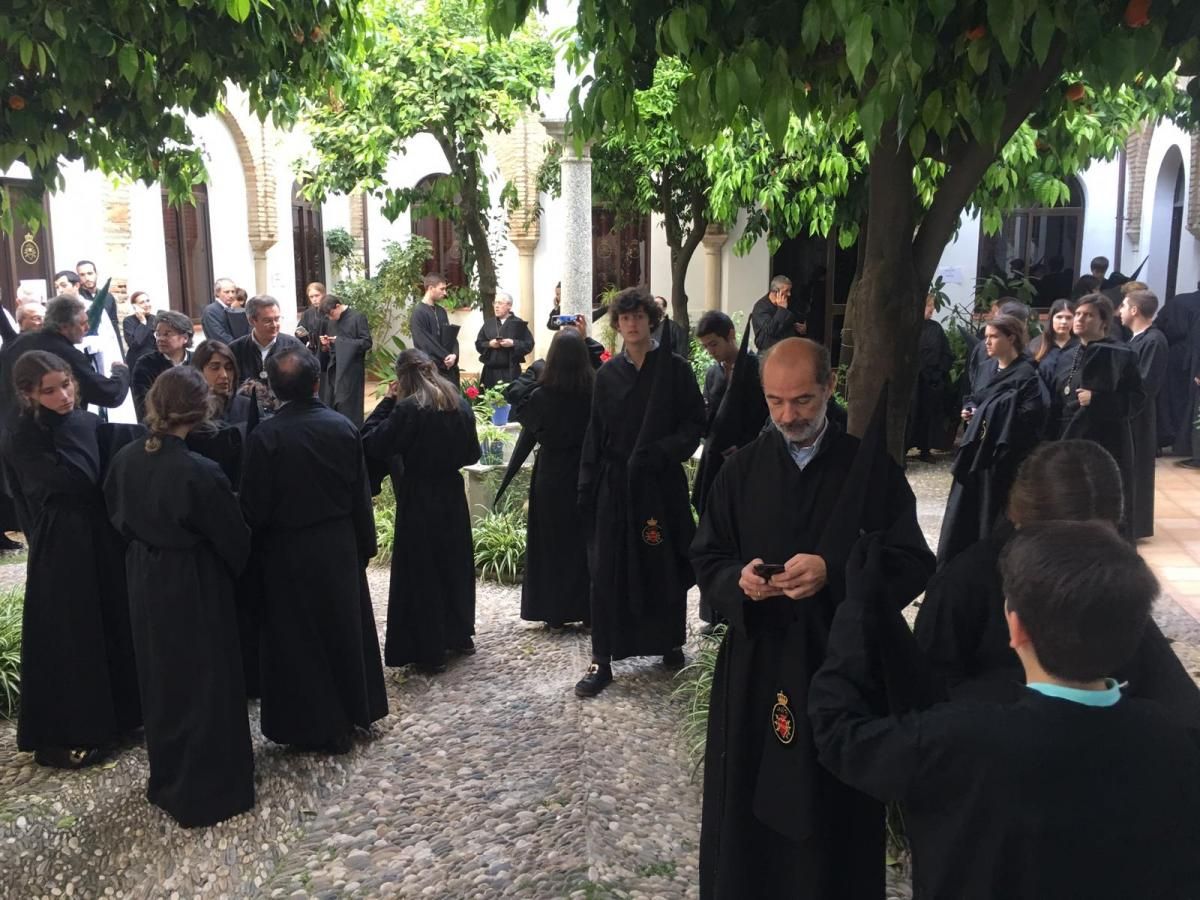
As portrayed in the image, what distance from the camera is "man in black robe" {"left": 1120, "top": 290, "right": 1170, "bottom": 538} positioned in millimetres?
7863

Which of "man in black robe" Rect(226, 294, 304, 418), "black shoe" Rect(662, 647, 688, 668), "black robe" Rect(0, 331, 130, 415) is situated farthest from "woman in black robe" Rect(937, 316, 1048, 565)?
"black robe" Rect(0, 331, 130, 415)

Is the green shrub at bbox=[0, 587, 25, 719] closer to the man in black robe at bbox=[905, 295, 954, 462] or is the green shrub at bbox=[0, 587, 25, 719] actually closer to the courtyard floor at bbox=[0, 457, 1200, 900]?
the courtyard floor at bbox=[0, 457, 1200, 900]

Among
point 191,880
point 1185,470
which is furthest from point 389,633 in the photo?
point 1185,470

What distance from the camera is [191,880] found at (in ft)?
12.6

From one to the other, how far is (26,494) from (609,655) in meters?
2.73

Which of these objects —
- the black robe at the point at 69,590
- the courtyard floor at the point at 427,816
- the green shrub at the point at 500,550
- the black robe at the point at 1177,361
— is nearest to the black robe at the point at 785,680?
the courtyard floor at the point at 427,816

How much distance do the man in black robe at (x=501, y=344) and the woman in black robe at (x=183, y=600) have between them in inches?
318

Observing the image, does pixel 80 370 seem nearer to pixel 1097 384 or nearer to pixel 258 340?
pixel 258 340

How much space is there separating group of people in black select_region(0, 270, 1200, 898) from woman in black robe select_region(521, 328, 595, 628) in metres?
0.02

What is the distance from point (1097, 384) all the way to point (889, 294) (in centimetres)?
360

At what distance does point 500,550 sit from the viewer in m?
7.39

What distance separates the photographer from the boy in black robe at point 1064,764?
5.30 ft

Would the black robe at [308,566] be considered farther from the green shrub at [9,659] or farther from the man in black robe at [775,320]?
the man in black robe at [775,320]

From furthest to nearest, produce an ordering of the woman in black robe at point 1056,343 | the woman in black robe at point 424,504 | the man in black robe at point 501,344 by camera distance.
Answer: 1. the man in black robe at point 501,344
2. the woman in black robe at point 1056,343
3. the woman in black robe at point 424,504
